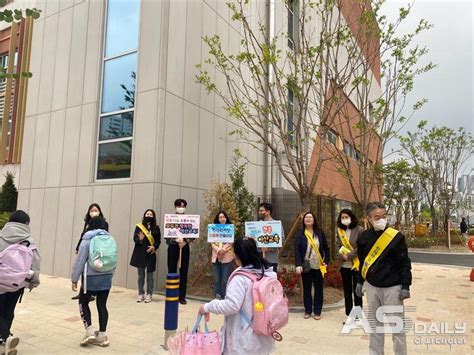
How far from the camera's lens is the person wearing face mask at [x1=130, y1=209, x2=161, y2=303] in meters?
7.91

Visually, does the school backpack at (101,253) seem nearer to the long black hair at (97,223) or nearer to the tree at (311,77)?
the long black hair at (97,223)

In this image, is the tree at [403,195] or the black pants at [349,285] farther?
the tree at [403,195]

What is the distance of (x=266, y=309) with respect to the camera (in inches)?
116

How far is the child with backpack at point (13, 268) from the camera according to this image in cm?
444

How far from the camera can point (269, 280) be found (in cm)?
306

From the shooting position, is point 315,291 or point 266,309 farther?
point 315,291

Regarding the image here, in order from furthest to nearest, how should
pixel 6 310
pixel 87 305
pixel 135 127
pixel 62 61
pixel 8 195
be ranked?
1. pixel 8 195
2. pixel 62 61
3. pixel 135 127
4. pixel 87 305
5. pixel 6 310

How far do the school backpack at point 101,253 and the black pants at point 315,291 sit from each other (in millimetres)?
3447

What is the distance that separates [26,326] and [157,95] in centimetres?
568

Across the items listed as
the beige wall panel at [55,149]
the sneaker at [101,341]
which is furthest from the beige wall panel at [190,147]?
the sneaker at [101,341]

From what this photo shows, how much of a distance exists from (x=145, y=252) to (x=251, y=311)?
211 inches

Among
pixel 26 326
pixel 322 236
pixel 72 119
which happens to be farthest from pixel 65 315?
pixel 72 119

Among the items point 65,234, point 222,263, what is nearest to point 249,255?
point 222,263

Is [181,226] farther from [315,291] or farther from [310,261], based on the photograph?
[315,291]
